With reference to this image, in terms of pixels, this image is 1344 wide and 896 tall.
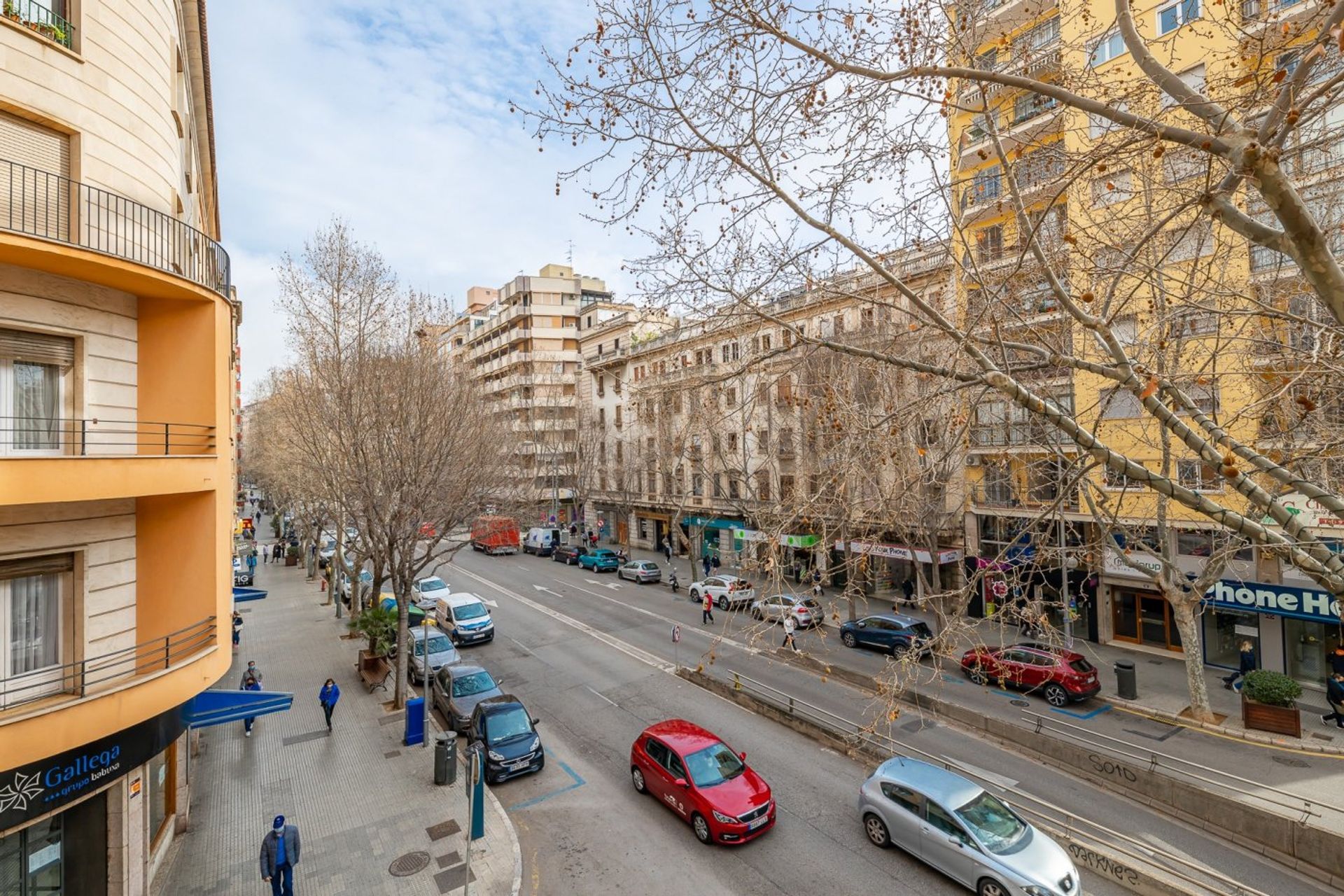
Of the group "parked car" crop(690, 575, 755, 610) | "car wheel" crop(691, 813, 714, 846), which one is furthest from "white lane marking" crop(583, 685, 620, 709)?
"parked car" crop(690, 575, 755, 610)

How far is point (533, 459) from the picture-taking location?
4181 cm

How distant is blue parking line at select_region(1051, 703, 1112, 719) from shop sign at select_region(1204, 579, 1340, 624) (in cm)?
396

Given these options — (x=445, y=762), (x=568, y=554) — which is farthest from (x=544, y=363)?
(x=445, y=762)

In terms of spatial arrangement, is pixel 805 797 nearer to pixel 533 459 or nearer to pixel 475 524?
pixel 475 524

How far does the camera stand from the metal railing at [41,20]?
6.97 meters

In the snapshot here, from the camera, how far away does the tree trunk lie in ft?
48.4

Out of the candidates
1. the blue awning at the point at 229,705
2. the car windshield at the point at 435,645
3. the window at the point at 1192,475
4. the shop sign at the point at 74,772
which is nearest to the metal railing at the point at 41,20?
the shop sign at the point at 74,772

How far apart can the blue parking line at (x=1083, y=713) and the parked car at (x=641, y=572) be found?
2031cm

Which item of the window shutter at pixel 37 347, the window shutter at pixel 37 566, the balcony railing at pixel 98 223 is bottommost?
the window shutter at pixel 37 566

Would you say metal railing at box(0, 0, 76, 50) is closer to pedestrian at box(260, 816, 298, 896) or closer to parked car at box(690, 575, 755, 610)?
pedestrian at box(260, 816, 298, 896)

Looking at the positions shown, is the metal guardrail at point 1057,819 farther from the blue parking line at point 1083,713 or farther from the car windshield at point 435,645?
the car windshield at point 435,645

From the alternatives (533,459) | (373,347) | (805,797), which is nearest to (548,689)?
(805,797)

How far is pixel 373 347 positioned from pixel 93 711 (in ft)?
47.8

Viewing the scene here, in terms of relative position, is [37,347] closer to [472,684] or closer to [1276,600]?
[472,684]
